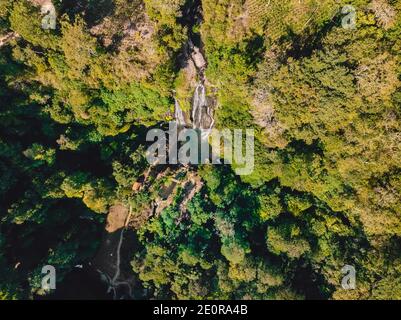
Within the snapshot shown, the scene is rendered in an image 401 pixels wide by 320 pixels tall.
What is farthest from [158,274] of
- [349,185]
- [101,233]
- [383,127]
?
[383,127]

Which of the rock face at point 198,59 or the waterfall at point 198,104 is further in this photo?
the waterfall at point 198,104

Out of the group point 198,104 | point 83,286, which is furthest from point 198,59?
point 83,286

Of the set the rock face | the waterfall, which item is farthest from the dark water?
the rock face

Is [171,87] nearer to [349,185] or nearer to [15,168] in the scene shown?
[15,168]

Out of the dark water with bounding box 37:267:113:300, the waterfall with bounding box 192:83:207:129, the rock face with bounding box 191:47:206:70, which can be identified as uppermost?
the rock face with bounding box 191:47:206:70

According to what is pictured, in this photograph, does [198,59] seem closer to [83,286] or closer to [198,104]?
[198,104]

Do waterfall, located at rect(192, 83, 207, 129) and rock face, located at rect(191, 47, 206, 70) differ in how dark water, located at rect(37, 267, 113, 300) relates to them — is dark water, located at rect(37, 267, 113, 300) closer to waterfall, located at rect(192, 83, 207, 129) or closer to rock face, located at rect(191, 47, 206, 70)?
waterfall, located at rect(192, 83, 207, 129)

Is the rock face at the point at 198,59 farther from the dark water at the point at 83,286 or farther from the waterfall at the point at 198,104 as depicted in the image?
the dark water at the point at 83,286

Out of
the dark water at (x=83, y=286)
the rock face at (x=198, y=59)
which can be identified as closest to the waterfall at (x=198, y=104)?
the rock face at (x=198, y=59)

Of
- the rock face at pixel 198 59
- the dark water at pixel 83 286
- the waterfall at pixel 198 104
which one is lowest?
the dark water at pixel 83 286

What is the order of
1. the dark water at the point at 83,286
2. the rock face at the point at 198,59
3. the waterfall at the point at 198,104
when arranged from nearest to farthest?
the rock face at the point at 198,59 < the waterfall at the point at 198,104 < the dark water at the point at 83,286

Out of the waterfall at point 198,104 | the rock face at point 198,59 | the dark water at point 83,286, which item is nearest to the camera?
the rock face at point 198,59

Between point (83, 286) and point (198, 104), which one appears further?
point (83, 286)
